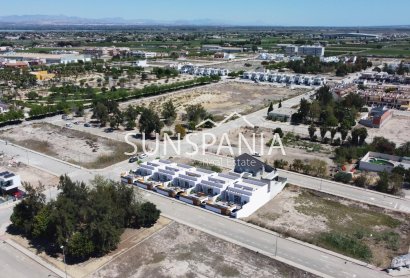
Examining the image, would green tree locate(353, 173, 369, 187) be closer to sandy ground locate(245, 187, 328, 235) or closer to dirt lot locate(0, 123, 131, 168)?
sandy ground locate(245, 187, 328, 235)

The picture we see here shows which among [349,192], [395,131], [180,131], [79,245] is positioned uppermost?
[180,131]

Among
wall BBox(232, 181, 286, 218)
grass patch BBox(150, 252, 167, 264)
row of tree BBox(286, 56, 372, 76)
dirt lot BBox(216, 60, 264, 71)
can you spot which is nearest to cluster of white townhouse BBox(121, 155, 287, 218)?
wall BBox(232, 181, 286, 218)

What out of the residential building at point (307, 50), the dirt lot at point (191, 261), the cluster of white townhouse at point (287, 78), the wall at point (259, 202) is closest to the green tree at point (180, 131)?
the wall at point (259, 202)

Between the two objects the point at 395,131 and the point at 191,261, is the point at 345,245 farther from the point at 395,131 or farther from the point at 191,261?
the point at 395,131

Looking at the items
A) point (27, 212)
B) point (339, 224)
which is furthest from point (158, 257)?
point (339, 224)

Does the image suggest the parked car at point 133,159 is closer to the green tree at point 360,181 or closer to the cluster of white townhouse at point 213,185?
the cluster of white townhouse at point 213,185

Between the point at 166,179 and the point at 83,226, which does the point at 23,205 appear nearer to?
the point at 83,226
